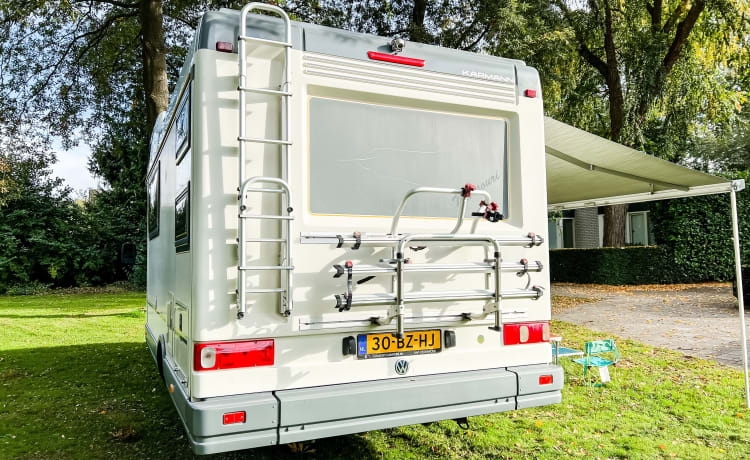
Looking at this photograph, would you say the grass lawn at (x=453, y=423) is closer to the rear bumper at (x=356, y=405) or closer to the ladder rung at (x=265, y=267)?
the rear bumper at (x=356, y=405)

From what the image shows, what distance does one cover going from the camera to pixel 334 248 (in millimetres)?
3148

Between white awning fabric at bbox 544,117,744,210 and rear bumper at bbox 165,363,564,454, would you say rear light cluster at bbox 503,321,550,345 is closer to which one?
rear bumper at bbox 165,363,564,454

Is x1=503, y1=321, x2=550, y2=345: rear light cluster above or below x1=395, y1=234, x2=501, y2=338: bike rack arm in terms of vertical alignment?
below

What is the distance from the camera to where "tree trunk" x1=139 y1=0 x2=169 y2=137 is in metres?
11.4

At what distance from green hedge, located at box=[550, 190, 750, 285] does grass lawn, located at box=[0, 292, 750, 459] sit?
33.4ft

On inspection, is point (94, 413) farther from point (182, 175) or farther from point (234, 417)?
point (234, 417)

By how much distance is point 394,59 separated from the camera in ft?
11.2

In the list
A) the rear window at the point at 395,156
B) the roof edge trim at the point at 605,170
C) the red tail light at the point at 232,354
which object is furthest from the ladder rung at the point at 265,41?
the roof edge trim at the point at 605,170

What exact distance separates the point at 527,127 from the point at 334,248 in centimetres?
169

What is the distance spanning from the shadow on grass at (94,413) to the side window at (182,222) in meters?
1.84

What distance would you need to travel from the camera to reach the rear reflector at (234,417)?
276 cm

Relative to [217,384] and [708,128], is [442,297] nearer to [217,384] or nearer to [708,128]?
[217,384]

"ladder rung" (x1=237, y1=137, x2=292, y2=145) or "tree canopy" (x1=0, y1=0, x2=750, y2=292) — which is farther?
"tree canopy" (x1=0, y1=0, x2=750, y2=292)

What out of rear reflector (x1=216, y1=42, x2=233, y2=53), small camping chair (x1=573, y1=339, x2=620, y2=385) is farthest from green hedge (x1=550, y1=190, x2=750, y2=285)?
rear reflector (x1=216, y1=42, x2=233, y2=53)
